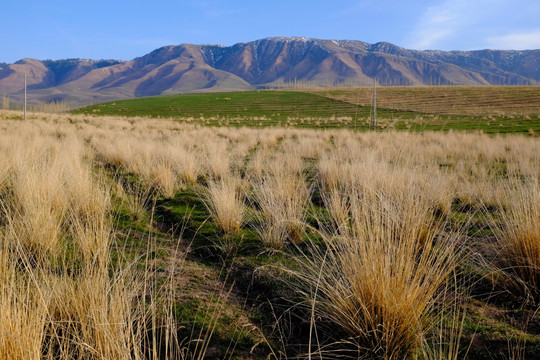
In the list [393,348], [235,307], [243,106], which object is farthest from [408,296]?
[243,106]

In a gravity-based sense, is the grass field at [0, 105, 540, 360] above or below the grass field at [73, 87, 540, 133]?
below

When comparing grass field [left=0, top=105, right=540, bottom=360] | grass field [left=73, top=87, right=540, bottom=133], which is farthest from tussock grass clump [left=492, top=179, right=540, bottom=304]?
grass field [left=73, top=87, right=540, bottom=133]

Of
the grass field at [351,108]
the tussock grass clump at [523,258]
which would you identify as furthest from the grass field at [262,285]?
the grass field at [351,108]

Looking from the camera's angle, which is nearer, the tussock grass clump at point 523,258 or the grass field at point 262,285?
the grass field at point 262,285

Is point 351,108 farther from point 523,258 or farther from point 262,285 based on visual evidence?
point 262,285

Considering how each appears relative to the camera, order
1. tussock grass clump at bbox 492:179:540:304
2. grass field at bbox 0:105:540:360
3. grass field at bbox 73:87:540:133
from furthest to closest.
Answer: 1. grass field at bbox 73:87:540:133
2. tussock grass clump at bbox 492:179:540:304
3. grass field at bbox 0:105:540:360

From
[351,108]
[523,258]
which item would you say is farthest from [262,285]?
[351,108]

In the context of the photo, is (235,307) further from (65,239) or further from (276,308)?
(65,239)

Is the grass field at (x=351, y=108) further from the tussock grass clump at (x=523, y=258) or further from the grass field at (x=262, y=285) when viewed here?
the tussock grass clump at (x=523, y=258)

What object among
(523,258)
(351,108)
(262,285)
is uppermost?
(351,108)

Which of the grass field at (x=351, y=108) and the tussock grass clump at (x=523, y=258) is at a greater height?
the grass field at (x=351, y=108)

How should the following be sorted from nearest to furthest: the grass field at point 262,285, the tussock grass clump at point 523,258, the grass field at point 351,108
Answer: the grass field at point 262,285
the tussock grass clump at point 523,258
the grass field at point 351,108

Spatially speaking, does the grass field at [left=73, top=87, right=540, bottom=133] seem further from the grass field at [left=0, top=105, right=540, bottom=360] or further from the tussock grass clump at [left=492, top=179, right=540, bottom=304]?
the tussock grass clump at [left=492, top=179, right=540, bottom=304]

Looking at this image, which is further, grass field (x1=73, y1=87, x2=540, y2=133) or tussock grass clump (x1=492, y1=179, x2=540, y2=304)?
grass field (x1=73, y1=87, x2=540, y2=133)
